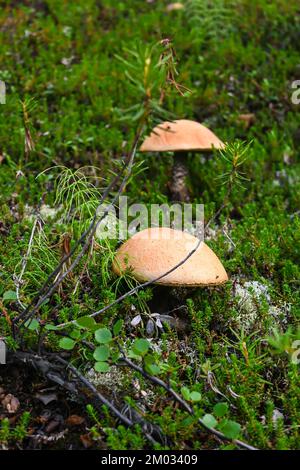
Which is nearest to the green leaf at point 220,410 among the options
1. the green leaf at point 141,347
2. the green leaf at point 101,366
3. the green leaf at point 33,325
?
the green leaf at point 141,347

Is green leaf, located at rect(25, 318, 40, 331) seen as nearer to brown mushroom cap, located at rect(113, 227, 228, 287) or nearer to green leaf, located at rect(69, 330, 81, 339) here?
green leaf, located at rect(69, 330, 81, 339)

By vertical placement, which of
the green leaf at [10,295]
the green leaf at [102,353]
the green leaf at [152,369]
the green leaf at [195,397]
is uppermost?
the green leaf at [10,295]

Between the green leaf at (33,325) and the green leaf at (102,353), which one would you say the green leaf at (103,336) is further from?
the green leaf at (33,325)

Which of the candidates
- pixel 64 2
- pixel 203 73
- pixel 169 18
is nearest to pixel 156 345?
pixel 203 73

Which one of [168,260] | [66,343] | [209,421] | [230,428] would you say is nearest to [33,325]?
[66,343]

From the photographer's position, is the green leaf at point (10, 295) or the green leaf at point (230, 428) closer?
the green leaf at point (230, 428)
